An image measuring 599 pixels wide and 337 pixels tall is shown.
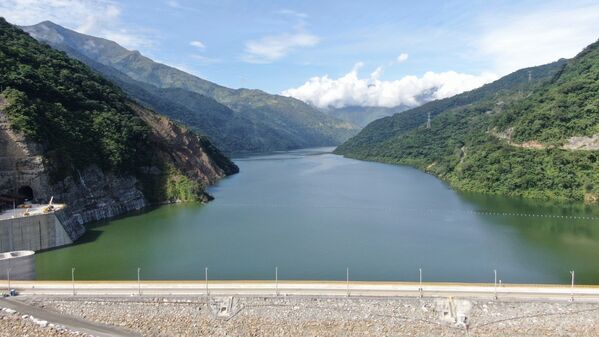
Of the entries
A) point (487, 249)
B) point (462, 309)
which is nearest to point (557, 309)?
point (462, 309)

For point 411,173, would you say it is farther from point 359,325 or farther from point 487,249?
point 359,325

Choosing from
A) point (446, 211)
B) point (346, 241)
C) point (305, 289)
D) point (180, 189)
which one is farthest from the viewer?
point (180, 189)

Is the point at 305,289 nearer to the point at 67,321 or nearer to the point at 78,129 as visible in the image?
the point at 67,321

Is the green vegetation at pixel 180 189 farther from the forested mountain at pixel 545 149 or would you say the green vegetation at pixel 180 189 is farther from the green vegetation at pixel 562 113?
the green vegetation at pixel 562 113

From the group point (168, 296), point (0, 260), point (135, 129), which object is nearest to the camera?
point (168, 296)

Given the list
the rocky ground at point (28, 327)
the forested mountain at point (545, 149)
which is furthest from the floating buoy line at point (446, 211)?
the rocky ground at point (28, 327)

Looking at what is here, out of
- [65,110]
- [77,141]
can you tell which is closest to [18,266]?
[77,141]

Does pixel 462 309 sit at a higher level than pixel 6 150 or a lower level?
lower
